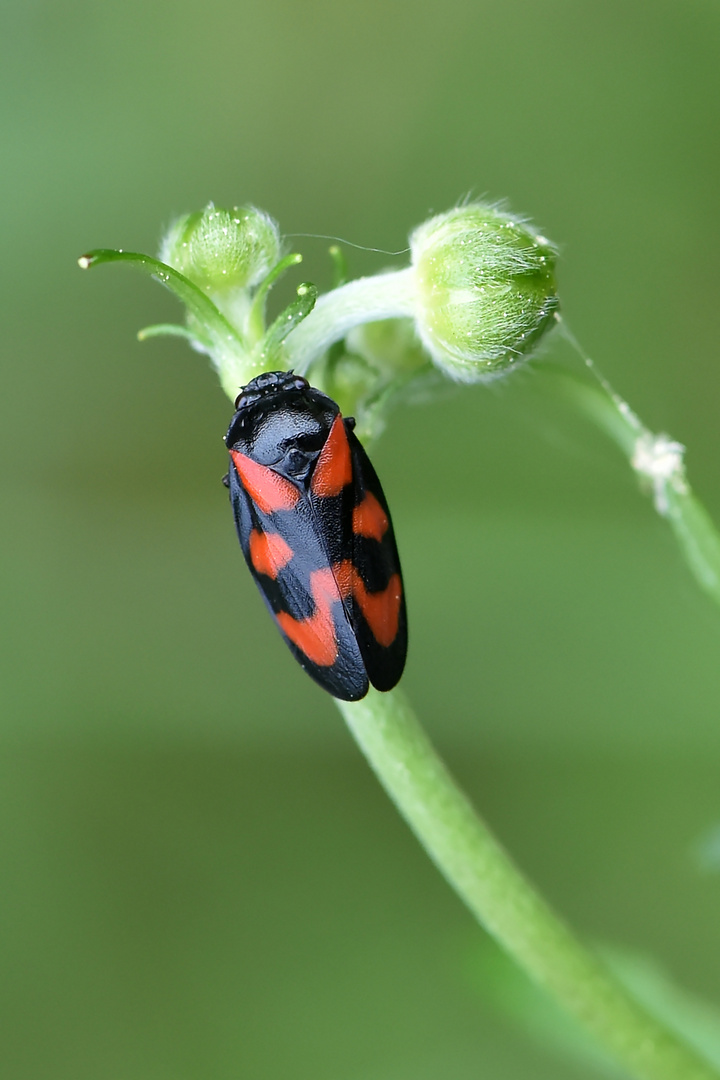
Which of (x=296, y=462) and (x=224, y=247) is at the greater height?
(x=224, y=247)

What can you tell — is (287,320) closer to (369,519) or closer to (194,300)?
(194,300)

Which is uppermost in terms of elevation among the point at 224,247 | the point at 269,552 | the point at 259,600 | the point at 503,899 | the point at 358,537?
the point at 259,600

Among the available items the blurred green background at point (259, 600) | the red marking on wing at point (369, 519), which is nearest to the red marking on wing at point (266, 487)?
the red marking on wing at point (369, 519)

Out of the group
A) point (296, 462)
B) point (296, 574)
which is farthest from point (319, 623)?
point (296, 462)

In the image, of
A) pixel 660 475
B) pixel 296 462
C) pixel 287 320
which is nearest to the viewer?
pixel 287 320

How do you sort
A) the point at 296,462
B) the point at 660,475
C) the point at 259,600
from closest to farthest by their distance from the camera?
the point at 296,462
the point at 660,475
the point at 259,600

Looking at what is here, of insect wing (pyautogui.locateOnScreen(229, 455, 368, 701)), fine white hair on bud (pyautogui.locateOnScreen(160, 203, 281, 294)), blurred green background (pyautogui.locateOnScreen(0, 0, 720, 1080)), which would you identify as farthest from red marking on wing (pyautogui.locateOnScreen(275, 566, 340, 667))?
blurred green background (pyautogui.locateOnScreen(0, 0, 720, 1080))

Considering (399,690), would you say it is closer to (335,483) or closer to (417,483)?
(335,483)
